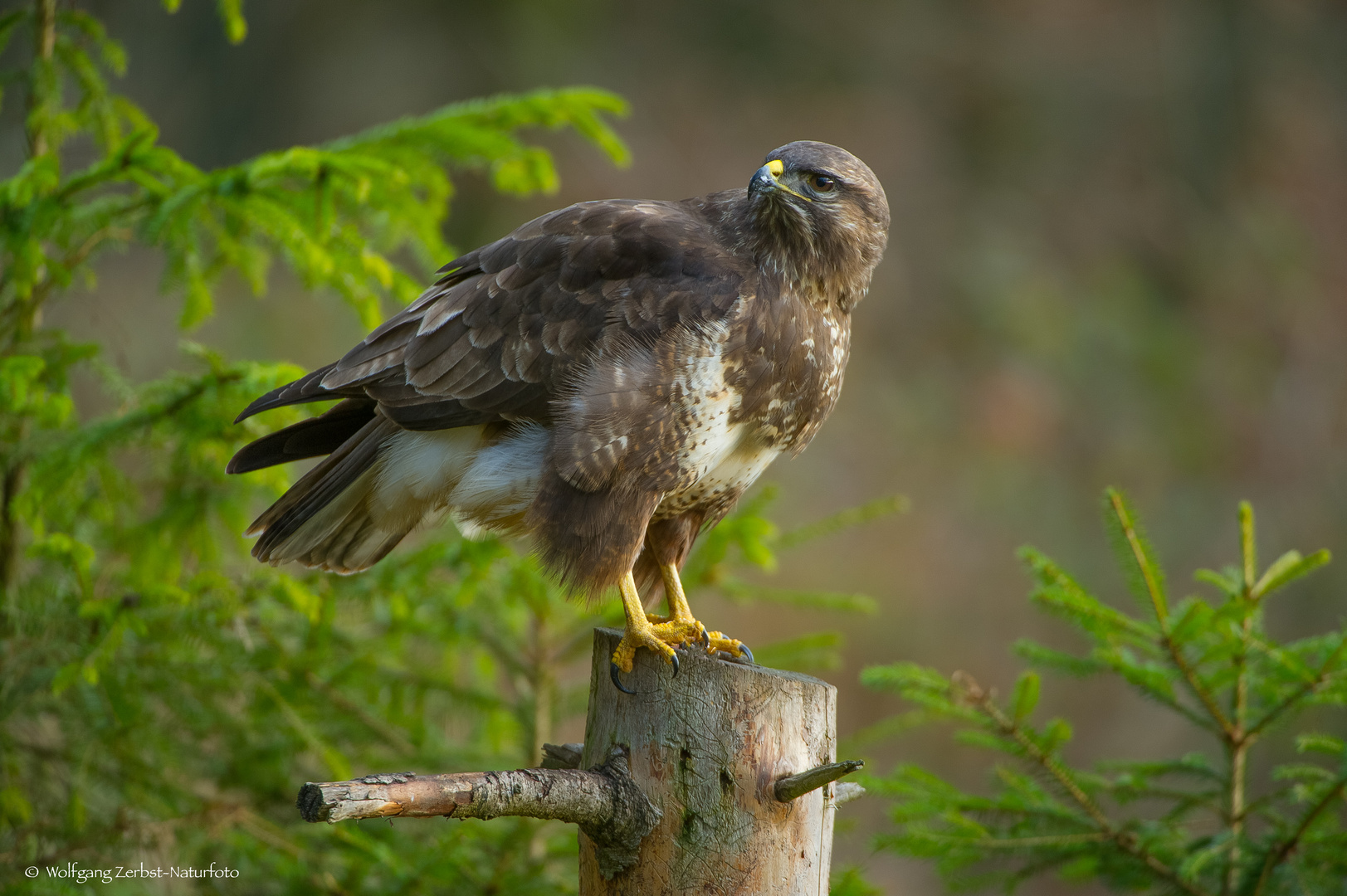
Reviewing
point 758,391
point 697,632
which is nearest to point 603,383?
point 758,391

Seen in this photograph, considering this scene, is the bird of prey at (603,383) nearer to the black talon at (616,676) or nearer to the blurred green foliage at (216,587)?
the black talon at (616,676)

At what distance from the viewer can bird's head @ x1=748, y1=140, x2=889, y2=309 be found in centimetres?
306

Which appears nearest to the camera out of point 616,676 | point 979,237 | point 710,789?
point 710,789

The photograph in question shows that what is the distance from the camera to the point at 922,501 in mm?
9922

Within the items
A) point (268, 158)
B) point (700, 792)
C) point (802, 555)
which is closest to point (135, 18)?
point (802, 555)

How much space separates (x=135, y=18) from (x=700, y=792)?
9567 millimetres

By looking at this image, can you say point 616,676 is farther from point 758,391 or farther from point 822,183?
point 822,183

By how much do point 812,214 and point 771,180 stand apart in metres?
0.15

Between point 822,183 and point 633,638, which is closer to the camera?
point 633,638

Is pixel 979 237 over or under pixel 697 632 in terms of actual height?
over

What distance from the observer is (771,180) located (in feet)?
9.95

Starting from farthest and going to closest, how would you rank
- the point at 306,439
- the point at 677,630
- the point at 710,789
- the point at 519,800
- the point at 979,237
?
the point at 979,237 → the point at 306,439 → the point at 677,630 → the point at 710,789 → the point at 519,800

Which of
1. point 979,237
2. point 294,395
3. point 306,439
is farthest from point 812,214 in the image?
point 979,237

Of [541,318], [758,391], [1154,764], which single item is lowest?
[1154,764]
